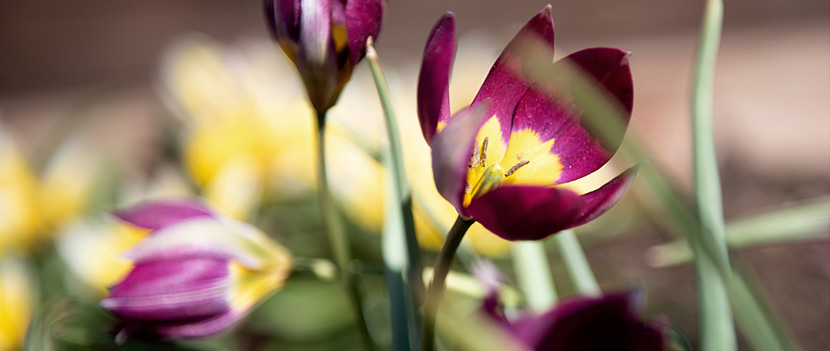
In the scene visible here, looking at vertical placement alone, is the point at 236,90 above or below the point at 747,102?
above

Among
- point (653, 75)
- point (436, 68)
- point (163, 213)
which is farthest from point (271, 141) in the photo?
point (653, 75)

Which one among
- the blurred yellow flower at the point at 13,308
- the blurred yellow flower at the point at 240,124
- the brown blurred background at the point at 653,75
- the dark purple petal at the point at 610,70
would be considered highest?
the dark purple petal at the point at 610,70

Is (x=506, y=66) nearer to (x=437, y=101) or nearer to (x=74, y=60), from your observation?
(x=437, y=101)

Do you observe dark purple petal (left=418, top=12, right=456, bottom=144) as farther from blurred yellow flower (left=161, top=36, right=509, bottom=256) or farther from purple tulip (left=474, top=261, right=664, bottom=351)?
blurred yellow flower (left=161, top=36, right=509, bottom=256)

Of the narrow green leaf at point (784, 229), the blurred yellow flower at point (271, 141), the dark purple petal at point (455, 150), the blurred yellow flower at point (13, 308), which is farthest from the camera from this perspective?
the blurred yellow flower at point (271, 141)

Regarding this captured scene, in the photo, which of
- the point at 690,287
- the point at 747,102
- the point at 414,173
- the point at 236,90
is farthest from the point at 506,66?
the point at 747,102

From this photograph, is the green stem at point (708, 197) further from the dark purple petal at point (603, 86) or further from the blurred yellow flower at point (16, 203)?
the blurred yellow flower at point (16, 203)

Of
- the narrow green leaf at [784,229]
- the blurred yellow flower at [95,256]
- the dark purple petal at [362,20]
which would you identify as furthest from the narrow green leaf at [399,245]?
the blurred yellow flower at [95,256]
